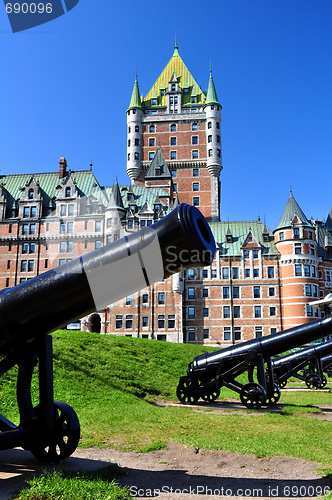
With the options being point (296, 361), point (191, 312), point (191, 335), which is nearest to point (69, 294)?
point (296, 361)

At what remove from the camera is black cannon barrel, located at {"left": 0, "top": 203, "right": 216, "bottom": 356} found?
15.4ft

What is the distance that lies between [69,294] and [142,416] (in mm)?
6870

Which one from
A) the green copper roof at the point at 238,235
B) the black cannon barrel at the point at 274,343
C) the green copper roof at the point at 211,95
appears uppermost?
the green copper roof at the point at 211,95

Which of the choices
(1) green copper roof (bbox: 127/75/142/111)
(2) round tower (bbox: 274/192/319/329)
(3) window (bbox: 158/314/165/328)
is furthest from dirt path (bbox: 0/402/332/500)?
(1) green copper roof (bbox: 127/75/142/111)

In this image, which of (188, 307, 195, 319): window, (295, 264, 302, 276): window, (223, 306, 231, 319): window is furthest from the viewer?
(188, 307, 195, 319): window

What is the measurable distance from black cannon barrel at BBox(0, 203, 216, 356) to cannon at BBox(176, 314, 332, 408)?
9261 millimetres

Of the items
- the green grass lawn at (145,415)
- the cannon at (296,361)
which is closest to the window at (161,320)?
the green grass lawn at (145,415)

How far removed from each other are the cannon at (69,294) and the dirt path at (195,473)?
0.41 m

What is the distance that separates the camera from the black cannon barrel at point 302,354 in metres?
18.4

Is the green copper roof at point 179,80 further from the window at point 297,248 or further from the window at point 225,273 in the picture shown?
the window at point 297,248

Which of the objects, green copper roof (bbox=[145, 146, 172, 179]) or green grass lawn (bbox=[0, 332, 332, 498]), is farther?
green copper roof (bbox=[145, 146, 172, 179])

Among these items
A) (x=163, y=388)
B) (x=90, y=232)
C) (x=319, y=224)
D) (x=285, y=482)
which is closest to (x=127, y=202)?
(x=90, y=232)

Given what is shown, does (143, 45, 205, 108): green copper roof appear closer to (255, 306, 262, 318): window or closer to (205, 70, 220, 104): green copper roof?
(205, 70, 220, 104): green copper roof

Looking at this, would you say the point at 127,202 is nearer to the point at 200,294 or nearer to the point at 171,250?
the point at 200,294
